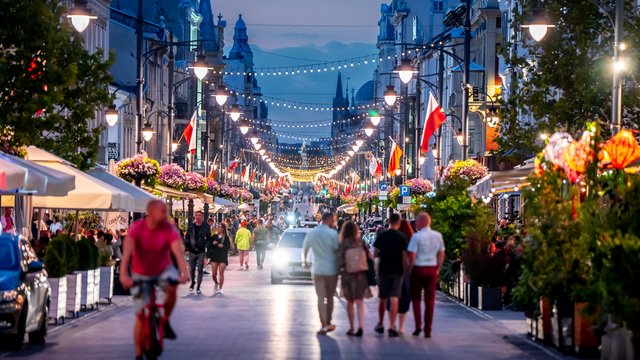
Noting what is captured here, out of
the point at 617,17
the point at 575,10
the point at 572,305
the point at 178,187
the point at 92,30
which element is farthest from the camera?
the point at 92,30

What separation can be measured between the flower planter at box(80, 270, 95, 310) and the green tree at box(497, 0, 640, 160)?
383 inches

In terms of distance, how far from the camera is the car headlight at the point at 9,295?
1811 centimetres

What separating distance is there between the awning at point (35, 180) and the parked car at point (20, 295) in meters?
1.73

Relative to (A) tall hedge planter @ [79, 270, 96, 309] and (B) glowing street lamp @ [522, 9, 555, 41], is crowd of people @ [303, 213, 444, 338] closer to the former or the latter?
(B) glowing street lamp @ [522, 9, 555, 41]

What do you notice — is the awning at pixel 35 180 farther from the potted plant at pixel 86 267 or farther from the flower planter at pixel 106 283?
the flower planter at pixel 106 283

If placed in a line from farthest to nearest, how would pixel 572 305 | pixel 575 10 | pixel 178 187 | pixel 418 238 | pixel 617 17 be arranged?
pixel 178 187, pixel 575 10, pixel 617 17, pixel 418 238, pixel 572 305

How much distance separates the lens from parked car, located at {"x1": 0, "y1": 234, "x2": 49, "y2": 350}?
18.2 m

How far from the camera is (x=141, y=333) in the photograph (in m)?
14.8

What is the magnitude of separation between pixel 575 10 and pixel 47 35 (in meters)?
12.0

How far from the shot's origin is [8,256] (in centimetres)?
1906

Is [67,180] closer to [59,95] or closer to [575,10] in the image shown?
[59,95]

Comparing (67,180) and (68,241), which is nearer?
(67,180)

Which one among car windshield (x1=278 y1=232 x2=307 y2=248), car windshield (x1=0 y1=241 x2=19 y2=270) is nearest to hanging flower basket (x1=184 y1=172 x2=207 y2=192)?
car windshield (x1=278 y1=232 x2=307 y2=248)

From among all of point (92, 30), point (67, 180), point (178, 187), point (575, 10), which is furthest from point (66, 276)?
point (92, 30)
